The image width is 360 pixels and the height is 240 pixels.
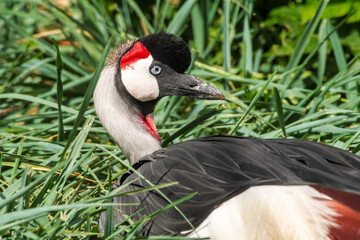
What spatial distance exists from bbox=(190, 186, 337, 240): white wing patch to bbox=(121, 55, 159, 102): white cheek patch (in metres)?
0.74

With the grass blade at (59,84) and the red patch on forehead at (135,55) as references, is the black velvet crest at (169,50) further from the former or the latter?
the grass blade at (59,84)

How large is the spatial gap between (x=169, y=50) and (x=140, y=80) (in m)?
0.16

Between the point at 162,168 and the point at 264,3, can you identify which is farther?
the point at 264,3

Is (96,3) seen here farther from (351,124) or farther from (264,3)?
(351,124)

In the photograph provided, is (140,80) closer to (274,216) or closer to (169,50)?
(169,50)

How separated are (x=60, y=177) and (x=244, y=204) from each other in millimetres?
632

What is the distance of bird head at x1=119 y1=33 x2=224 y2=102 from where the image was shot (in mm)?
2375

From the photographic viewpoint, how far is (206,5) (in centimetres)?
371

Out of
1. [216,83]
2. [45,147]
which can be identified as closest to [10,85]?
[45,147]

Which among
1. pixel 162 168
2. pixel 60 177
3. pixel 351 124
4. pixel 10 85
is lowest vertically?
pixel 351 124

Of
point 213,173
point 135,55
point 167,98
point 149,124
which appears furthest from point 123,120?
point 167,98

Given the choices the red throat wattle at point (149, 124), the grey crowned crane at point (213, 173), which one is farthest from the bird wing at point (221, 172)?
the red throat wattle at point (149, 124)

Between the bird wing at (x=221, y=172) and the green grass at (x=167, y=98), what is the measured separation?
145 mm

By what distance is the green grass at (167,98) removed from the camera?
7.13ft
